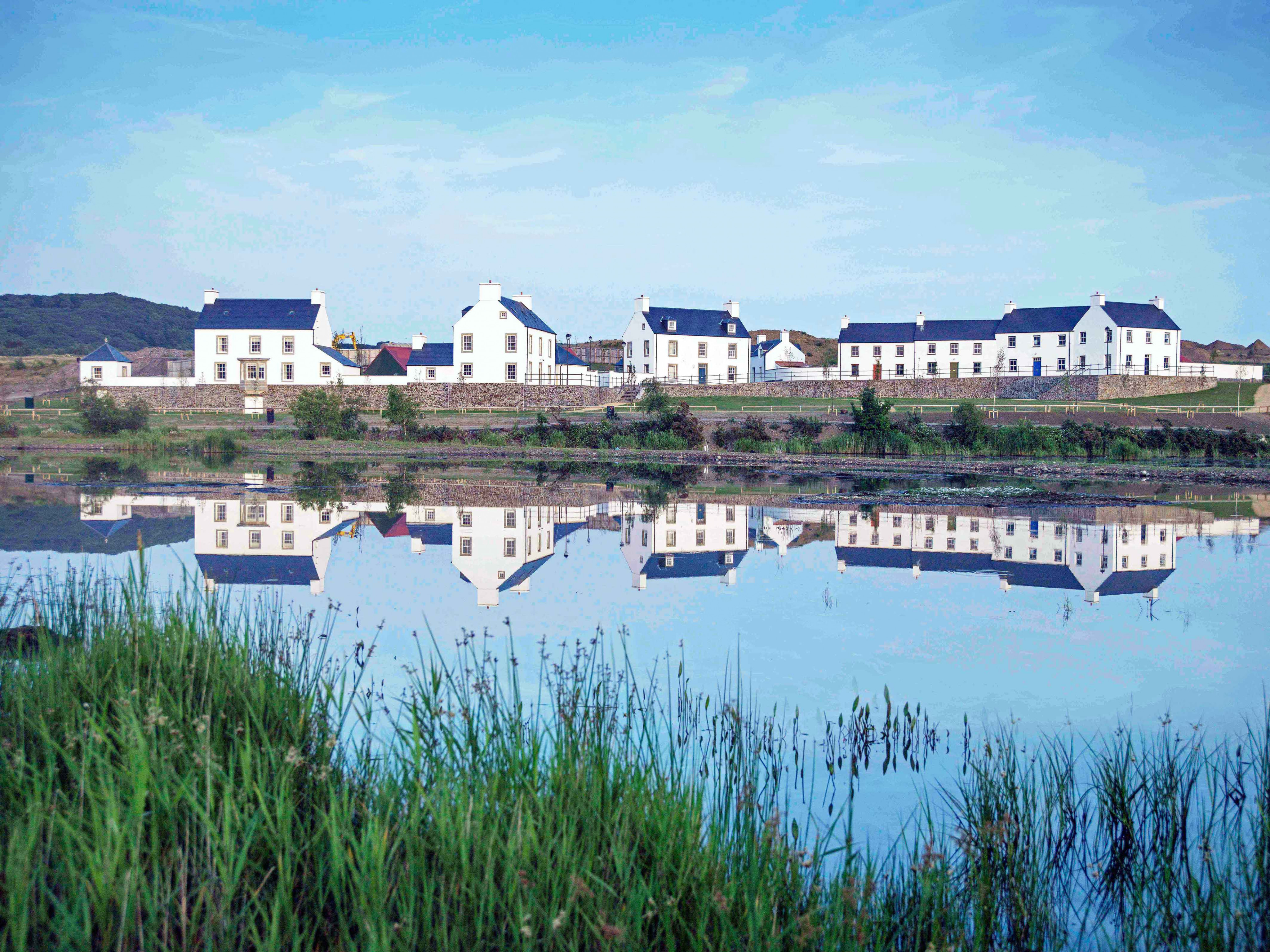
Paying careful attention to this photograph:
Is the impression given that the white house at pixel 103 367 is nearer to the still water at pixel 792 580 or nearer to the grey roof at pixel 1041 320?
the still water at pixel 792 580

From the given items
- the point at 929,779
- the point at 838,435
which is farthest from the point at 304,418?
the point at 929,779

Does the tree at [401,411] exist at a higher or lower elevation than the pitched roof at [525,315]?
lower

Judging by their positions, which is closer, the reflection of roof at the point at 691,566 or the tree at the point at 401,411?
the reflection of roof at the point at 691,566

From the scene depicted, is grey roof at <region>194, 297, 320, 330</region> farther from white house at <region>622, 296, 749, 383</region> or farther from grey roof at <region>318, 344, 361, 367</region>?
white house at <region>622, 296, 749, 383</region>

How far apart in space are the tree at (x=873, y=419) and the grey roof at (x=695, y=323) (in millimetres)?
32589

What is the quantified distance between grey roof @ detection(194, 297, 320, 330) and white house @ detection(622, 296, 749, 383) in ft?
70.9

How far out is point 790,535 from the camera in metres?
18.7

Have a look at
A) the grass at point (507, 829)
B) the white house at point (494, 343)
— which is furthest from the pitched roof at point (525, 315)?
the grass at point (507, 829)

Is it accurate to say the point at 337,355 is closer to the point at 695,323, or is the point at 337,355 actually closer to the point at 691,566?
the point at 695,323

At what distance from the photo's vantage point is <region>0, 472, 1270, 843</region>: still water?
901 cm

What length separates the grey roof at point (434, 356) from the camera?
213ft

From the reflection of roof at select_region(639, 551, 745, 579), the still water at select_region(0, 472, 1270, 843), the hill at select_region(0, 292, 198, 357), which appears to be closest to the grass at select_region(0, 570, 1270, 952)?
the still water at select_region(0, 472, 1270, 843)

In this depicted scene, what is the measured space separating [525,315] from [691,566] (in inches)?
2074

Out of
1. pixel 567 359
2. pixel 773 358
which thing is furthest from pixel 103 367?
pixel 773 358
